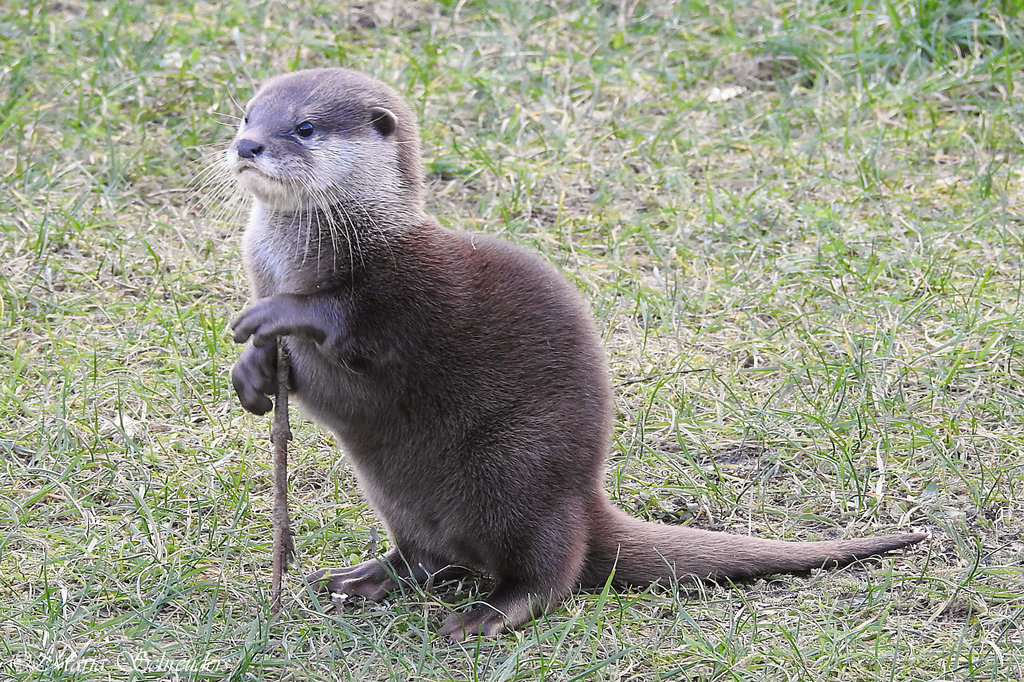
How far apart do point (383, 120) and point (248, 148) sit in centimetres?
34

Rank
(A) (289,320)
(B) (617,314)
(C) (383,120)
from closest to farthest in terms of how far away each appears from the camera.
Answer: (A) (289,320) < (C) (383,120) < (B) (617,314)

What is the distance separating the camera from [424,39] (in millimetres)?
5156

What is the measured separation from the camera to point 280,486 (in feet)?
8.74

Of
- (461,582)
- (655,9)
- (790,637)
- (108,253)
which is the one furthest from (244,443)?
(655,9)

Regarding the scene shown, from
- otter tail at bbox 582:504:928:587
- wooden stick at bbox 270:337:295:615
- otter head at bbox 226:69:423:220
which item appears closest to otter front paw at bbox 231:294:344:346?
wooden stick at bbox 270:337:295:615

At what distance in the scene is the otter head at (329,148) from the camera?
2.69 meters

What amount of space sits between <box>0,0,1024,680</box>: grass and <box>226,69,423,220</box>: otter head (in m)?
0.73

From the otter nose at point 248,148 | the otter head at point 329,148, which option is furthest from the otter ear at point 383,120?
the otter nose at point 248,148

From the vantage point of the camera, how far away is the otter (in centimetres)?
269

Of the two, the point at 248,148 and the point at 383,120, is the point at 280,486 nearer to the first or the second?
the point at 248,148

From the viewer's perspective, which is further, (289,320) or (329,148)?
(329,148)

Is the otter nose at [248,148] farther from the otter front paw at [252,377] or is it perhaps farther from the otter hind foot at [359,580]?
the otter hind foot at [359,580]

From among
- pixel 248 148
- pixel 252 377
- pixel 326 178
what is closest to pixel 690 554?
pixel 252 377

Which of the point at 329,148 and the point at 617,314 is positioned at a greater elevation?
the point at 329,148
